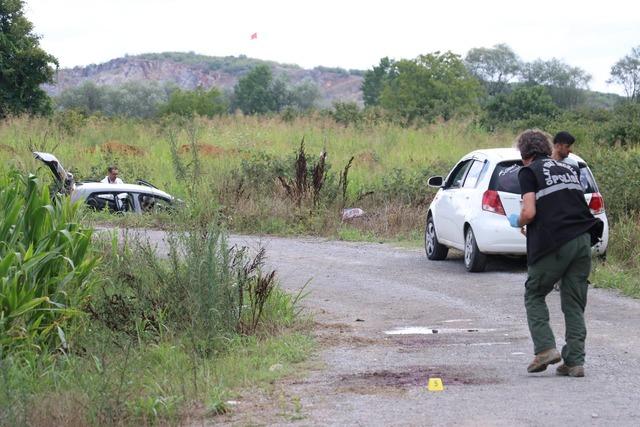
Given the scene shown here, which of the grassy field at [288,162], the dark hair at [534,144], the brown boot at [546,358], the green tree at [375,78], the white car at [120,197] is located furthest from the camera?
the green tree at [375,78]

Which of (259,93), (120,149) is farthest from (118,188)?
(259,93)

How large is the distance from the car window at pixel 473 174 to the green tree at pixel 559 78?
103586mm

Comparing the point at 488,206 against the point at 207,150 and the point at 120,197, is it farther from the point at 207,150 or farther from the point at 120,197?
the point at 207,150

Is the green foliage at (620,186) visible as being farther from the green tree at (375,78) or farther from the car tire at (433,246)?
the green tree at (375,78)

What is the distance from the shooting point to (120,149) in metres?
32.4

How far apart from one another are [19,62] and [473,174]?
30.9 metres

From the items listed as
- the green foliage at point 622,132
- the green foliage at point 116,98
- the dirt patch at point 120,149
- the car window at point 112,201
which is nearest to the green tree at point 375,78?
the green foliage at point 116,98

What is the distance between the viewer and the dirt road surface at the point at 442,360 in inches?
286

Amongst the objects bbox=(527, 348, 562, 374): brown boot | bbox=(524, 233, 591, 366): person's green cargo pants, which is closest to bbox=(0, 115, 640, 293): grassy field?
bbox=(524, 233, 591, 366): person's green cargo pants

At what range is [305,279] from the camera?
1533cm

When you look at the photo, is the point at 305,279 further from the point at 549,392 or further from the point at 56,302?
the point at 549,392

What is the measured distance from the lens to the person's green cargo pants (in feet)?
27.9

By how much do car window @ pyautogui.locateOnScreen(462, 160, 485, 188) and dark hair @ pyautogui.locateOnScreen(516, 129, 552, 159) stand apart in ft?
21.9

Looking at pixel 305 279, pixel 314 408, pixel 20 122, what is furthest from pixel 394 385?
pixel 20 122
